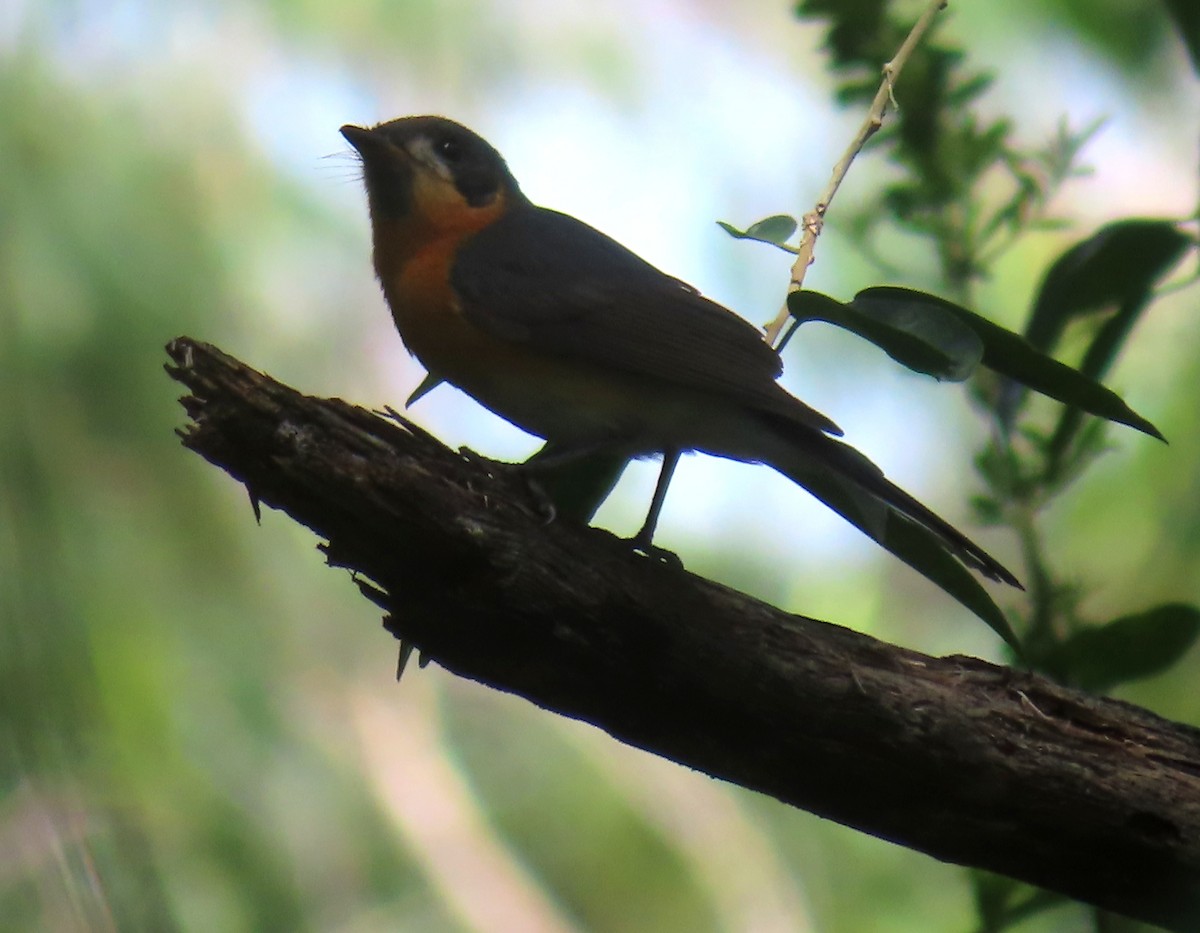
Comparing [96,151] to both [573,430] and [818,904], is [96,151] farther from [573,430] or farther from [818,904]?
[818,904]

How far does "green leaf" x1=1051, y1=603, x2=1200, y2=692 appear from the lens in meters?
3.06

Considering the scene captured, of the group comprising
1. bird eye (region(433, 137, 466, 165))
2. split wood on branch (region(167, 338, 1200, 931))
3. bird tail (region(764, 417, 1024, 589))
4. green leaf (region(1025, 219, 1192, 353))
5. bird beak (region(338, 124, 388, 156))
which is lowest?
split wood on branch (region(167, 338, 1200, 931))

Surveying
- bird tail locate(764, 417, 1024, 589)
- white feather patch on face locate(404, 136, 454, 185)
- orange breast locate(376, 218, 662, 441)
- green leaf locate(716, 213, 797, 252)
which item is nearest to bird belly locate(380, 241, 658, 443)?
orange breast locate(376, 218, 662, 441)

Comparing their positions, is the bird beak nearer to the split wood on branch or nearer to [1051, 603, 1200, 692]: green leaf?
the split wood on branch

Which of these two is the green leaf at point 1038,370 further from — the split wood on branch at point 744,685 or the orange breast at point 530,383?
the orange breast at point 530,383

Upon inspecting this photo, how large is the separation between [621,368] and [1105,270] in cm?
125

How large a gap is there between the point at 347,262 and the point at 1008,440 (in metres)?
3.85

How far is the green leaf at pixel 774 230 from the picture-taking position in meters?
3.06

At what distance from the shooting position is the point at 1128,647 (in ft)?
10.2

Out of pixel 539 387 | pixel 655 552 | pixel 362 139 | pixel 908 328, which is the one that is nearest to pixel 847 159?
pixel 908 328

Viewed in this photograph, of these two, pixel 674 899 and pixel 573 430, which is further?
pixel 674 899

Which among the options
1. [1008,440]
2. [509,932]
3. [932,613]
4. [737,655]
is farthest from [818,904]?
[737,655]

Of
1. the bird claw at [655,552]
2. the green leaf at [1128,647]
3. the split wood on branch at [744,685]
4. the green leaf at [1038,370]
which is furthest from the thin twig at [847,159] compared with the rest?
the green leaf at [1128,647]

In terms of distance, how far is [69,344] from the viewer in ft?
17.9
